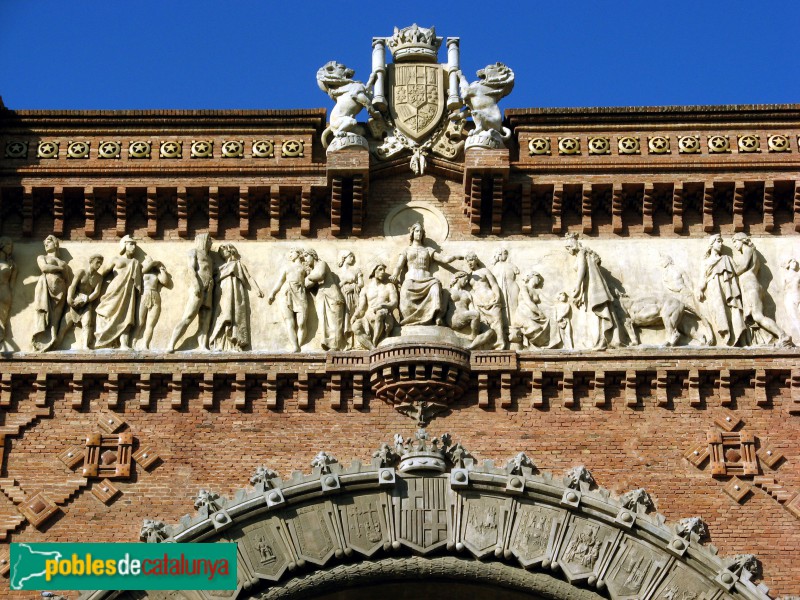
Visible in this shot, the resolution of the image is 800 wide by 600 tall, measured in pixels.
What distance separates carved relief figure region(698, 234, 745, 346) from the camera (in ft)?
62.6

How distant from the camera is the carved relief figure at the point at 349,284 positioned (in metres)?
19.2

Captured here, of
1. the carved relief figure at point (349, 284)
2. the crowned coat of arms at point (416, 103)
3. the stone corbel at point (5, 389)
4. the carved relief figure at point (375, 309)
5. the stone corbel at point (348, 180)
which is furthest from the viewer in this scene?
the crowned coat of arms at point (416, 103)

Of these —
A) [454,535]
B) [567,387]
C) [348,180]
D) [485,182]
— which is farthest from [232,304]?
[567,387]

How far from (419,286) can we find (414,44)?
126 inches

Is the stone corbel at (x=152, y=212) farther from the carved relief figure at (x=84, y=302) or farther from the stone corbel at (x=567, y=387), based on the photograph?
the stone corbel at (x=567, y=387)

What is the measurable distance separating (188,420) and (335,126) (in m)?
3.88

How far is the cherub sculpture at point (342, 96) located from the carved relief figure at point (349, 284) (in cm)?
143

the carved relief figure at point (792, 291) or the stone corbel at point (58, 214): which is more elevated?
the stone corbel at point (58, 214)

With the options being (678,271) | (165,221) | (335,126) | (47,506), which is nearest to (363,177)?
(335,126)

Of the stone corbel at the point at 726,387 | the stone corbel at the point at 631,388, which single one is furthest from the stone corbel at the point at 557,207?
the stone corbel at the point at 726,387

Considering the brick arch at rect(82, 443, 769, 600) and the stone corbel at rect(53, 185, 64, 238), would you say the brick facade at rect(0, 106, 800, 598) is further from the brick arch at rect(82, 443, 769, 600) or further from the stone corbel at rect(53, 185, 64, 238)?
the brick arch at rect(82, 443, 769, 600)

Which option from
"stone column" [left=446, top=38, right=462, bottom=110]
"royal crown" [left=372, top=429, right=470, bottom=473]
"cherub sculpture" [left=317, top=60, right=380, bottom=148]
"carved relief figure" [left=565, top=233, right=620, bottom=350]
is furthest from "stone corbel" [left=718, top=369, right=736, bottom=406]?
"cherub sculpture" [left=317, top=60, right=380, bottom=148]

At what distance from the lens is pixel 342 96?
66.2 ft

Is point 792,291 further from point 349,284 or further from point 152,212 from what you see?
point 152,212
